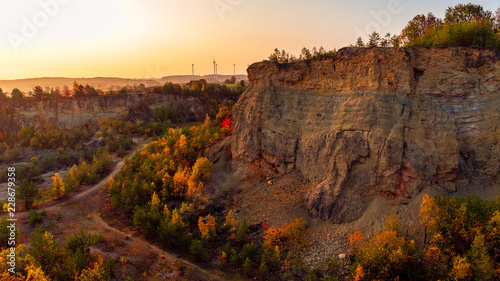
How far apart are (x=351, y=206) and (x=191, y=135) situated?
54.7ft

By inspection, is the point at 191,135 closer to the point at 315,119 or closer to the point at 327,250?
the point at 315,119

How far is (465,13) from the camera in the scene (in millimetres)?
19250

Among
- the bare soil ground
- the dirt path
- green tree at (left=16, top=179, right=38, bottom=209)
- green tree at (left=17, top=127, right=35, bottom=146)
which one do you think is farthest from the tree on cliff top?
→ green tree at (left=17, top=127, right=35, bottom=146)

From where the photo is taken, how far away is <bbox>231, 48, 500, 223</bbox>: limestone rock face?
45.5 feet

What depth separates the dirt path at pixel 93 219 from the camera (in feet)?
47.7

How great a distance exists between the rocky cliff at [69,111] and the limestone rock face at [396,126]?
47.0m

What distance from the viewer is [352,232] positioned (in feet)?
45.6

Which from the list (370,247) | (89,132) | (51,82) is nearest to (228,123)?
(370,247)

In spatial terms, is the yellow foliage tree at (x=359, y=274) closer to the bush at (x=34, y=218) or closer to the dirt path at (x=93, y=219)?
the dirt path at (x=93, y=219)

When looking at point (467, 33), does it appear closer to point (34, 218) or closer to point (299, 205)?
point (299, 205)

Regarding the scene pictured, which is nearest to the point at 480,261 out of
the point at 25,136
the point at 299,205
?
the point at 299,205

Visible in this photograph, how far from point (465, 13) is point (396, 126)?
37.8 ft

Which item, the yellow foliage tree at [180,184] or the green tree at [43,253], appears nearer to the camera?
the green tree at [43,253]

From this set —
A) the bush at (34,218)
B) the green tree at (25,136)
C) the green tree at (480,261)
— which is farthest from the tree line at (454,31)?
the green tree at (25,136)
